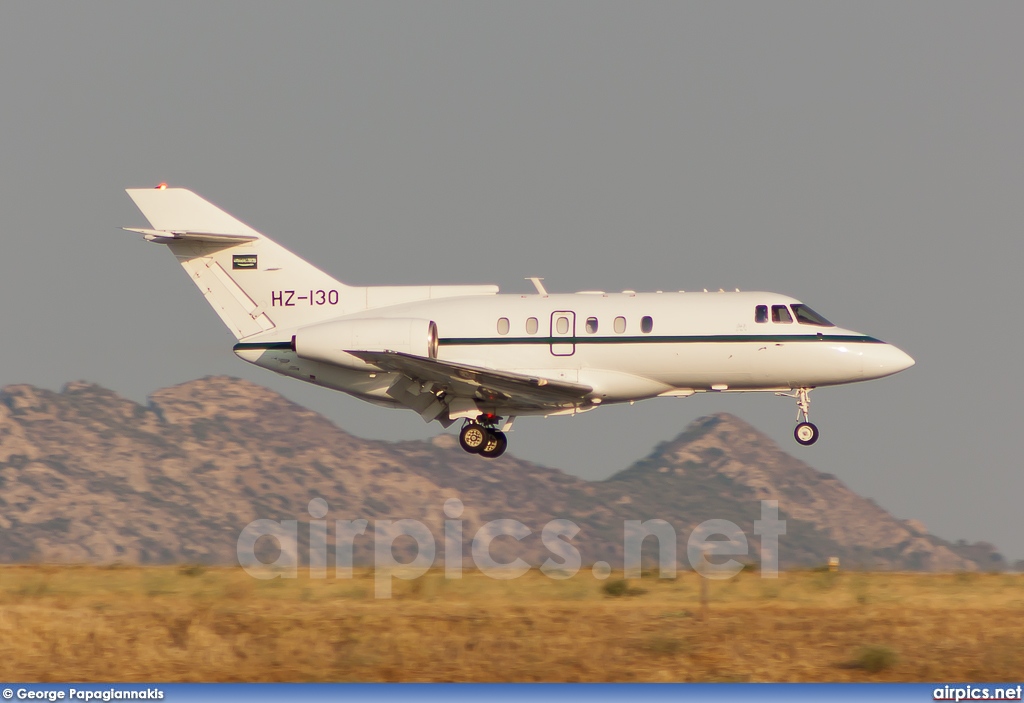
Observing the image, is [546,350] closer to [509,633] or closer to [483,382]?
[483,382]

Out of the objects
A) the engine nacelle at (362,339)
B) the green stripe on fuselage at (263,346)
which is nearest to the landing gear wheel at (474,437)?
the engine nacelle at (362,339)

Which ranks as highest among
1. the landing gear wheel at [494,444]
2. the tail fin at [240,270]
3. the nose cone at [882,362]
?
the tail fin at [240,270]

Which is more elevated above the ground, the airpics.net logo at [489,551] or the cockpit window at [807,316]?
the cockpit window at [807,316]

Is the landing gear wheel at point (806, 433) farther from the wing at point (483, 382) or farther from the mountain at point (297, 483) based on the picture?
the mountain at point (297, 483)

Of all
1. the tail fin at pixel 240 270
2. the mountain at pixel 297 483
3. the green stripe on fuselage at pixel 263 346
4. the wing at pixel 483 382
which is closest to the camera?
the wing at pixel 483 382

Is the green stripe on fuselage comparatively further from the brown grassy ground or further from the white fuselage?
the brown grassy ground
